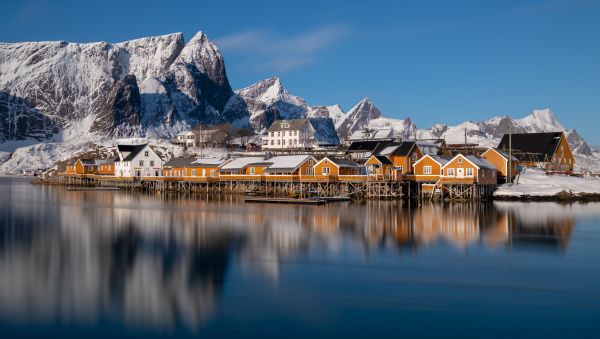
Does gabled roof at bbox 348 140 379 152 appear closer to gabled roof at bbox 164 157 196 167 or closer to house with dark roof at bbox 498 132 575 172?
house with dark roof at bbox 498 132 575 172

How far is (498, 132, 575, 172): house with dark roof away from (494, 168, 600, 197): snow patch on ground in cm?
1119

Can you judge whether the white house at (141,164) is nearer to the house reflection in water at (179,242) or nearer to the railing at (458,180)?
the house reflection in water at (179,242)

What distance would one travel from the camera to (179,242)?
27.8 metres

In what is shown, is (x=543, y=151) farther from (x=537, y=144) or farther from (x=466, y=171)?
(x=466, y=171)

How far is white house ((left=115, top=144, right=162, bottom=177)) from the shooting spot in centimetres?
8269

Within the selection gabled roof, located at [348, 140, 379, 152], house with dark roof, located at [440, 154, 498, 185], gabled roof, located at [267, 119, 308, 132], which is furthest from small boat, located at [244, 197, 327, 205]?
gabled roof, located at [267, 119, 308, 132]

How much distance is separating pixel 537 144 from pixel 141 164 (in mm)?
55193

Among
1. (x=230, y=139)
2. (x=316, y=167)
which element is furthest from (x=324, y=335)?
(x=230, y=139)

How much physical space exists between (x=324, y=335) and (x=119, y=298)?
6.75 metres

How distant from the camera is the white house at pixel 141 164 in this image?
82.7m

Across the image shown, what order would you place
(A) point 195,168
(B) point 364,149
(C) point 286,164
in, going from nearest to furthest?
(C) point 286,164 < (A) point 195,168 < (B) point 364,149

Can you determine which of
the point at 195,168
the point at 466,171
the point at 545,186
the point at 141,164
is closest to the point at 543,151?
the point at 545,186

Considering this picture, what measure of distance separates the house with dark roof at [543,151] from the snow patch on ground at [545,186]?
36.7ft

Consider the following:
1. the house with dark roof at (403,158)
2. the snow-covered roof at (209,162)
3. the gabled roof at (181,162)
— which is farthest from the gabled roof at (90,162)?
the house with dark roof at (403,158)
